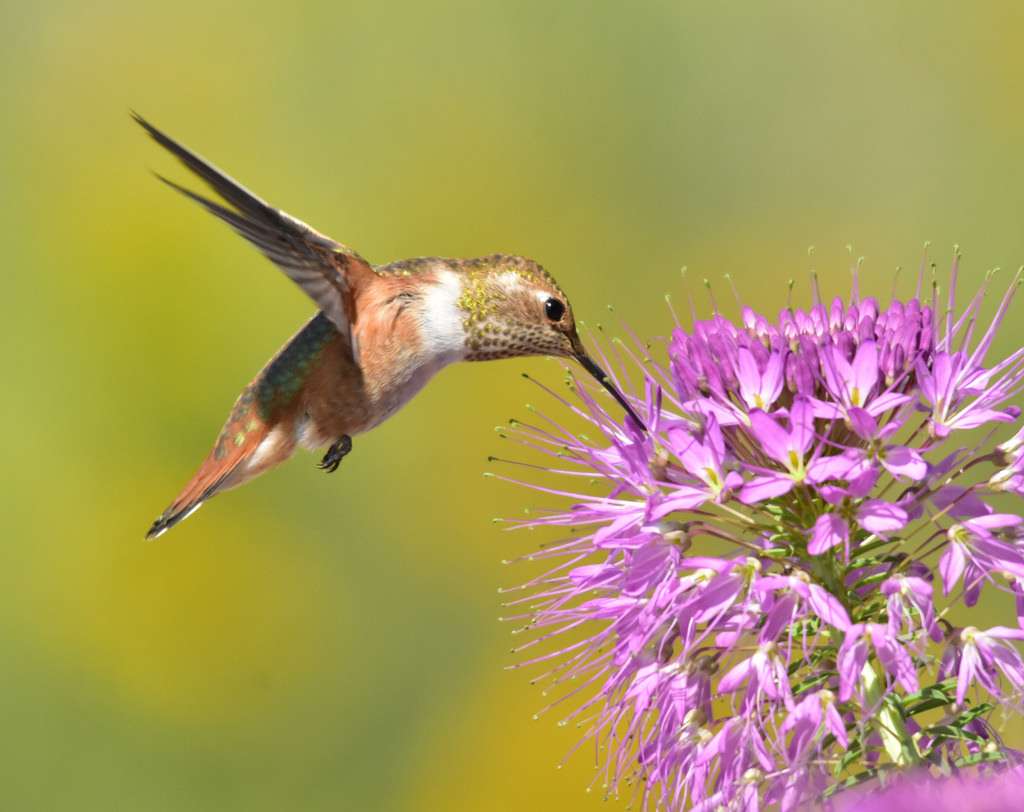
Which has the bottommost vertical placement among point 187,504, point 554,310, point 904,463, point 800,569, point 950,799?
point 950,799

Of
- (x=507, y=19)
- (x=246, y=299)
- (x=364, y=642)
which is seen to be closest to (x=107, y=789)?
Result: (x=364, y=642)

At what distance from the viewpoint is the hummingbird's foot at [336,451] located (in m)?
3.68

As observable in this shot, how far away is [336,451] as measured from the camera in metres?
3.69

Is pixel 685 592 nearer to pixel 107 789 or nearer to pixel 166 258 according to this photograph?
pixel 107 789

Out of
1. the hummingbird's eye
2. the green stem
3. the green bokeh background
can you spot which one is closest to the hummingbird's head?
the hummingbird's eye

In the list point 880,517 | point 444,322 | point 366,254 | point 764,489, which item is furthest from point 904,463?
point 366,254

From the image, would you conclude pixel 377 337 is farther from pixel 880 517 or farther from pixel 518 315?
pixel 880 517

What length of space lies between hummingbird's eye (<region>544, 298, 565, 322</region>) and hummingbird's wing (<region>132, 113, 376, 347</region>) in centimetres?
46

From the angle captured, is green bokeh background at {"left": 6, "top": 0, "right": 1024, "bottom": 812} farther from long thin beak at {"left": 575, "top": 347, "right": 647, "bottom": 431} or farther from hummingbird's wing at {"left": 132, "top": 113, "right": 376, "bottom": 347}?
hummingbird's wing at {"left": 132, "top": 113, "right": 376, "bottom": 347}

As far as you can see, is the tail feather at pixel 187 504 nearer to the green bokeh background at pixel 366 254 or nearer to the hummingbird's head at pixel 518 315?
the hummingbird's head at pixel 518 315

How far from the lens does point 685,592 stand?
2.33m

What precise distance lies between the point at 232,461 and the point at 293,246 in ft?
2.55

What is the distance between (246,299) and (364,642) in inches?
76.5

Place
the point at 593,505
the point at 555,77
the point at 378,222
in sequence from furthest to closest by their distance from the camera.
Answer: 1. the point at 555,77
2. the point at 378,222
3. the point at 593,505
